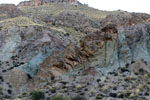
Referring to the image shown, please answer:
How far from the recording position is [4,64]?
149ft

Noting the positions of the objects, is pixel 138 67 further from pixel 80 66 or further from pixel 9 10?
pixel 9 10

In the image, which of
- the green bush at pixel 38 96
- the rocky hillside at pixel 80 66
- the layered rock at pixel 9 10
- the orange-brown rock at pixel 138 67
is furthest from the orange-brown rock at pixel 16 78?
the layered rock at pixel 9 10

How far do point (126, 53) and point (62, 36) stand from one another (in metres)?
21.4

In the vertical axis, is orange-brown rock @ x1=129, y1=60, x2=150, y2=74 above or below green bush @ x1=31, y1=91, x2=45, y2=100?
above

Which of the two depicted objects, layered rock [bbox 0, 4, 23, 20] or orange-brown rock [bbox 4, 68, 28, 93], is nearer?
orange-brown rock [bbox 4, 68, 28, 93]

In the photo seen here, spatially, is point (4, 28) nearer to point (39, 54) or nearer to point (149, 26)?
point (39, 54)

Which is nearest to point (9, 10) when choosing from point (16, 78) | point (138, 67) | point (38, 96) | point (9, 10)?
point (9, 10)

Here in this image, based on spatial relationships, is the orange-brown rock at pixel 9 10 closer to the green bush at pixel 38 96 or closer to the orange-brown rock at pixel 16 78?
the orange-brown rock at pixel 16 78

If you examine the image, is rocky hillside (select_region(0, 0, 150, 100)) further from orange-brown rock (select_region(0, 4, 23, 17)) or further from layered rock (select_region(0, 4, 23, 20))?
orange-brown rock (select_region(0, 4, 23, 17))

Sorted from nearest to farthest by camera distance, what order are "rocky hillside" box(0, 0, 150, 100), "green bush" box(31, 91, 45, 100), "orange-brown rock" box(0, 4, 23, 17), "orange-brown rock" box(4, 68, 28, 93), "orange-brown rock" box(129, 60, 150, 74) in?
"green bush" box(31, 91, 45, 100) < "rocky hillside" box(0, 0, 150, 100) < "orange-brown rock" box(129, 60, 150, 74) < "orange-brown rock" box(4, 68, 28, 93) < "orange-brown rock" box(0, 4, 23, 17)

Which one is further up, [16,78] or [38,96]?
[38,96]

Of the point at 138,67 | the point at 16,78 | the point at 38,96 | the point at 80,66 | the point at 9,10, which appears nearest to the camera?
the point at 38,96

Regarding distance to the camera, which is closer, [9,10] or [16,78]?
[16,78]

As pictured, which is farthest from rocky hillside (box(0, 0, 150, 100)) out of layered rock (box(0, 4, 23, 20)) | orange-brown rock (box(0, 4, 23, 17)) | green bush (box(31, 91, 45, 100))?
orange-brown rock (box(0, 4, 23, 17))
